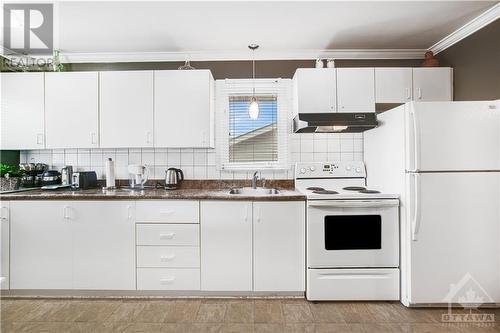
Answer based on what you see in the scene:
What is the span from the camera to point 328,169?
3162mm

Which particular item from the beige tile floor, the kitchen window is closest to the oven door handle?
the beige tile floor

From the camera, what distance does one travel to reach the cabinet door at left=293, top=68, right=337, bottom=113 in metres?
2.90

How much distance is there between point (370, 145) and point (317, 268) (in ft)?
4.58

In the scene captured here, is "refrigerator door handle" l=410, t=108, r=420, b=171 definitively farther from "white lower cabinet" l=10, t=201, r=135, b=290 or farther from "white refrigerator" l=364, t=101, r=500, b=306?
"white lower cabinet" l=10, t=201, r=135, b=290

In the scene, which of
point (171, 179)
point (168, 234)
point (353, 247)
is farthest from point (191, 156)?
point (353, 247)

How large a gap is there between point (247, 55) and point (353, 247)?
2236 mm

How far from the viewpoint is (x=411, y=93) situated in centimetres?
293

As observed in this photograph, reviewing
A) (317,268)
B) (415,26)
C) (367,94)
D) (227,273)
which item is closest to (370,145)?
(367,94)

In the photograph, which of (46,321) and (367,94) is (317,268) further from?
(46,321)

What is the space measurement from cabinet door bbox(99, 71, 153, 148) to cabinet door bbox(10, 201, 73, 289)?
0.83 meters

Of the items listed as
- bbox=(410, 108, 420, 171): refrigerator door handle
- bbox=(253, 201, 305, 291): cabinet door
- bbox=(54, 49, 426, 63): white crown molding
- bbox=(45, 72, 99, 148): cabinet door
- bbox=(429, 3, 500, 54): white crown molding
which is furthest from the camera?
bbox=(54, 49, 426, 63): white crown molding

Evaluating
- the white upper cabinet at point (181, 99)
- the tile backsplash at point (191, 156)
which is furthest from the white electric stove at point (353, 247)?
the white upper cabinet at point (181, 99)

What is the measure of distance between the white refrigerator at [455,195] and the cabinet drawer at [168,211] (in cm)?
178

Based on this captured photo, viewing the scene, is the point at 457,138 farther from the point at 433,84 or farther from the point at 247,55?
the point at 247,55
